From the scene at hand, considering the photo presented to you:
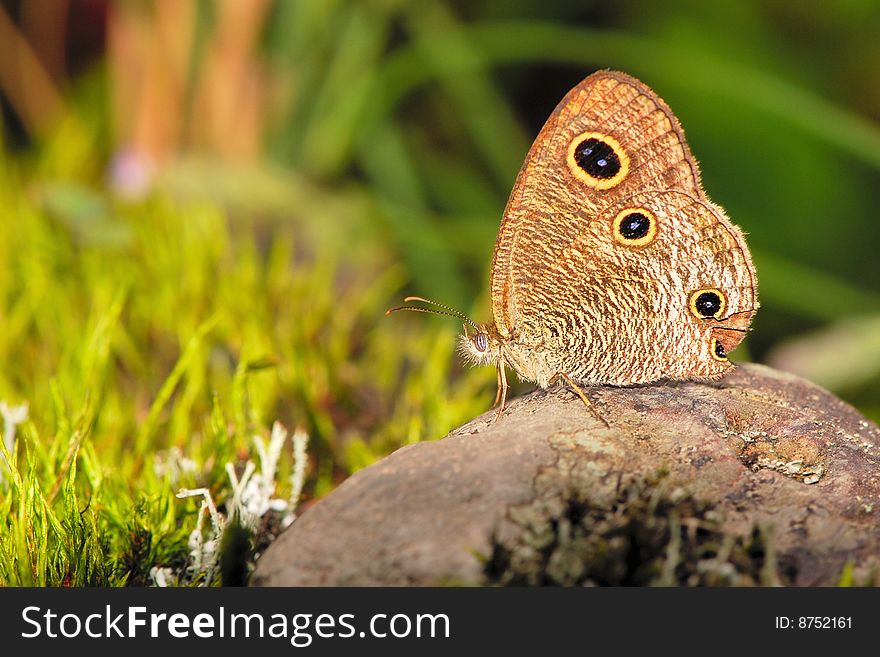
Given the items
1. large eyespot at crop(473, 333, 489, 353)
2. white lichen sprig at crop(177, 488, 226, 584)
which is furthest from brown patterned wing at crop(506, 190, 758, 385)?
white lichen sprig at crop(177, 488, 226, 584)

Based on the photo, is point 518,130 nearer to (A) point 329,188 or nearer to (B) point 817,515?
(A) point 329,188

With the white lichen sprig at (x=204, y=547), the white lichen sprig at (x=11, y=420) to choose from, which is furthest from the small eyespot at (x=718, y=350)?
the white lichen sprig at (x=11, y=420)

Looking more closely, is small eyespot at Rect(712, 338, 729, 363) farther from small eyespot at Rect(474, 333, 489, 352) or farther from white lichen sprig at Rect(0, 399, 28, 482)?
white lichen sprig at Rect(0, 399, 28, 482)

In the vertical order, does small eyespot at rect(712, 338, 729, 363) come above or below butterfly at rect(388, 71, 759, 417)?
below

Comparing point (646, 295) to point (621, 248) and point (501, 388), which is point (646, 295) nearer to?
point (621, 248)

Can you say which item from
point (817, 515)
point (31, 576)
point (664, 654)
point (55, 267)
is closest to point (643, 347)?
point (817, 515)

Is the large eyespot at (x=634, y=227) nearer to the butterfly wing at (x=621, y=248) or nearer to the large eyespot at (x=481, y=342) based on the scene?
the butterfly wing at (x=621, y=248)

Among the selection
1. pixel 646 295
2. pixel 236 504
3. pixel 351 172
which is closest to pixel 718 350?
pixel 646 295
